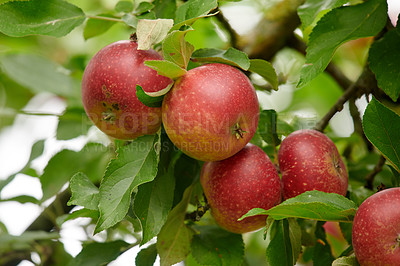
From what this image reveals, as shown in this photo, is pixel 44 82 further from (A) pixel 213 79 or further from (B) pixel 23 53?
(A) pixel 213 79

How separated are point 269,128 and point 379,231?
1.35 ft

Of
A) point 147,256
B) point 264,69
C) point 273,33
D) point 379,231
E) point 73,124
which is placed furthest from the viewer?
point 273,33

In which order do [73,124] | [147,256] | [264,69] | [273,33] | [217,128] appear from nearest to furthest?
[217,128] → [264,69] → [147,256] → [73,124] → [273,33]

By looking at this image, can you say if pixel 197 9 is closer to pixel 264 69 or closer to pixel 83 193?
pixel 264 69

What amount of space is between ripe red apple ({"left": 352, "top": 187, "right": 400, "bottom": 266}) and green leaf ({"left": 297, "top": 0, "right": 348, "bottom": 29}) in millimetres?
414

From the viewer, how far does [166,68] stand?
2.87ft

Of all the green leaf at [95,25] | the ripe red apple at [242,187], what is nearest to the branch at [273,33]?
the green leaf at [95,25]

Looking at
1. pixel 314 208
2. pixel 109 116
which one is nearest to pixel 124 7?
pixel 109 116

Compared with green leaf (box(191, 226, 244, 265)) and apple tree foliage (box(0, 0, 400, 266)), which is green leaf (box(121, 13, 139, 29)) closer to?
apple tree foliage (box(0, 0, 400, 266))

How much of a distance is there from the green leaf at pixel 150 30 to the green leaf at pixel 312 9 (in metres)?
0.32

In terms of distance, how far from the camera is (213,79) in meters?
0.91

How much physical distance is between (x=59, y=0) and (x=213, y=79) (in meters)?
0.42

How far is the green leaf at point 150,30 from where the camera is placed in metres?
0.92

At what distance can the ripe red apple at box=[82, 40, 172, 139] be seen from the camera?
3.10ft
